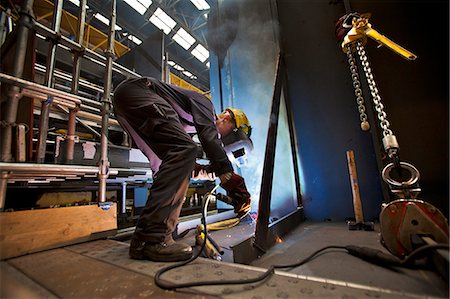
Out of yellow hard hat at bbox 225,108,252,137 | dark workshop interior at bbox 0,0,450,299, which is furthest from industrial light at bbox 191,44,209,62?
yellow hard hat at bbox 225,108,252,137

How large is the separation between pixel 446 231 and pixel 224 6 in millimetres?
3639

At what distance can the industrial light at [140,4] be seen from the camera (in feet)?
20.0

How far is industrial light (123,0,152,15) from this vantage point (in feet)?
20.0

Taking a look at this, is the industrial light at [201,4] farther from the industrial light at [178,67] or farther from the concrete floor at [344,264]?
the concrete floor at [344,264]

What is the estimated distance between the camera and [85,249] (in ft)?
4.24

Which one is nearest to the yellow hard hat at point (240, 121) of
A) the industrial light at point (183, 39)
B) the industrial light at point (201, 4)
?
the industrial light at point (201, 4)

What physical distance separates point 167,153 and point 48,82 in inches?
53.4

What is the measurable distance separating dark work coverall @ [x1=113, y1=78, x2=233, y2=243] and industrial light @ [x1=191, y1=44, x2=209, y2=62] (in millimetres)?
8182

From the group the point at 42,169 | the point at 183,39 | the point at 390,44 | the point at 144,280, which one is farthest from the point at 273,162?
the point at 183,39

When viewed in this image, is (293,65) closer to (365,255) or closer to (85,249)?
(365,255)

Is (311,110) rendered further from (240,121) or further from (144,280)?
(144,280)

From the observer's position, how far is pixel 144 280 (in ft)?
2.73

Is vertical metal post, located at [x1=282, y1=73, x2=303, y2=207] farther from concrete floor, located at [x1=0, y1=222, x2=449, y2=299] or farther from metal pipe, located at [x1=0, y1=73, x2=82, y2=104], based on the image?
metal pipe, located at [x1=0, y1=73, x2=82, y2=104]

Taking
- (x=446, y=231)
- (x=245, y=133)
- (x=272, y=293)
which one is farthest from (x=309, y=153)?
(x=272, y=293)
